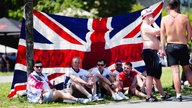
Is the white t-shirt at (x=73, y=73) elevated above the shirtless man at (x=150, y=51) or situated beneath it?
situated beneath

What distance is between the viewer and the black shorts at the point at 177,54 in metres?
9.45

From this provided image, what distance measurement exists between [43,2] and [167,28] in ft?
74.9

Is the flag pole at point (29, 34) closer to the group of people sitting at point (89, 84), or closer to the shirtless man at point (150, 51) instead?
the group of people sitting at point (89, 84)

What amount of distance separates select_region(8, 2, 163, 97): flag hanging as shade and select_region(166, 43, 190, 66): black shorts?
227cm

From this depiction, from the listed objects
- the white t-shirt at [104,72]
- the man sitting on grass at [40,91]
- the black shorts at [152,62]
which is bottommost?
the man sitting on grass at [40,91]

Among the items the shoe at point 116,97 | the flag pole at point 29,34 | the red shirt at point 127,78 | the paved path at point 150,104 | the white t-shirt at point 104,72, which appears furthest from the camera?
the red shirt at point 127,78

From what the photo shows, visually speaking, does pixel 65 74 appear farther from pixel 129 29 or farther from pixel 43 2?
pixel 43 2

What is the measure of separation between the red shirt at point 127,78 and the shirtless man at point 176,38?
1.52 meters

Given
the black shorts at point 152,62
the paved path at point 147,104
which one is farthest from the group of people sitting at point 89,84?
the black shorts at point 152,62

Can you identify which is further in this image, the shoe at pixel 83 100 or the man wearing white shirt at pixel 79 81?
the man wearing white shirt at pixel 79 81

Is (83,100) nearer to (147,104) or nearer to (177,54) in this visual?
(147,104)

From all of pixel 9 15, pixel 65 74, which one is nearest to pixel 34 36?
pixel 65 74

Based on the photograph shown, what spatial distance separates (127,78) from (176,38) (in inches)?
74.2

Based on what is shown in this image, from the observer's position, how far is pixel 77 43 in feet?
37.4
